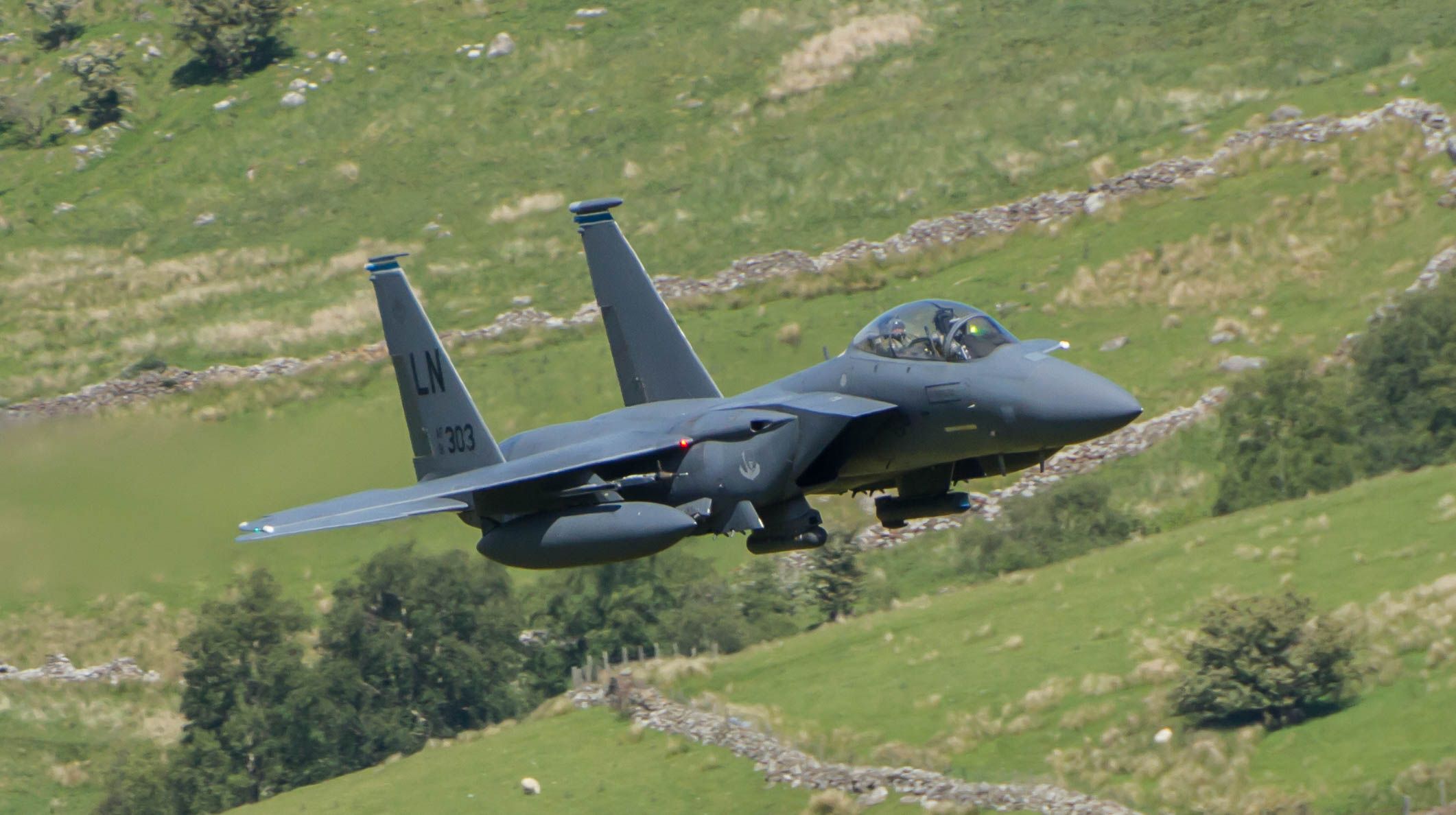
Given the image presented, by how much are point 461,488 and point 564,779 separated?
28332 mm

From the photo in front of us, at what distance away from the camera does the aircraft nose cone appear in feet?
81.1

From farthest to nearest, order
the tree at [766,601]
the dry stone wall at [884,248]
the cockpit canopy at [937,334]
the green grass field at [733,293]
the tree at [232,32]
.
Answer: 1. the tree at [232,32]
2. the dry stone wall at [884,248]
3. the tree at [766,601]
4. the green grass field at [733,293]
5. the cockpit canopy at [937,334]

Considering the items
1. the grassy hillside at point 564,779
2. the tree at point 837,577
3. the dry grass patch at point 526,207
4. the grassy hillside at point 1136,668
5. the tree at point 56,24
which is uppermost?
the tree at point 56,24

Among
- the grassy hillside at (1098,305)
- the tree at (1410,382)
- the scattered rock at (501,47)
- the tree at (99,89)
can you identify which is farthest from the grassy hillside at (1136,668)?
the tree at (99,89)

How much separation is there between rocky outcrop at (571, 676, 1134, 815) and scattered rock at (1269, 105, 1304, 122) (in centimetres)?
3274

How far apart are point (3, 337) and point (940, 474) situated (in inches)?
2149

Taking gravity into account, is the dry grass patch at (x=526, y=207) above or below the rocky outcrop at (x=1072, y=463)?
above

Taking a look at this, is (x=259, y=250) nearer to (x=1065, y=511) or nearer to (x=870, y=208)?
(x=870, y=208)

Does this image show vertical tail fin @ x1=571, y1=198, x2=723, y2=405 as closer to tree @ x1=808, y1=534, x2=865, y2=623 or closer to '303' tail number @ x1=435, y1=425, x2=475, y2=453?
'303' tail number @ x1=435, y1=425, x2=475, y2=453

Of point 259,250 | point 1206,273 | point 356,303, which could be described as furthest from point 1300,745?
point 259,250

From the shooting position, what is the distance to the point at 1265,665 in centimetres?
5022

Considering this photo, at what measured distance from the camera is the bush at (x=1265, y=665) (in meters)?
49.3

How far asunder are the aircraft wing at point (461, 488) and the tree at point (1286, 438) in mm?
35471

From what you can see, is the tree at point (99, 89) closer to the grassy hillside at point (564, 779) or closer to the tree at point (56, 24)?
the tree at point (56, 24)
